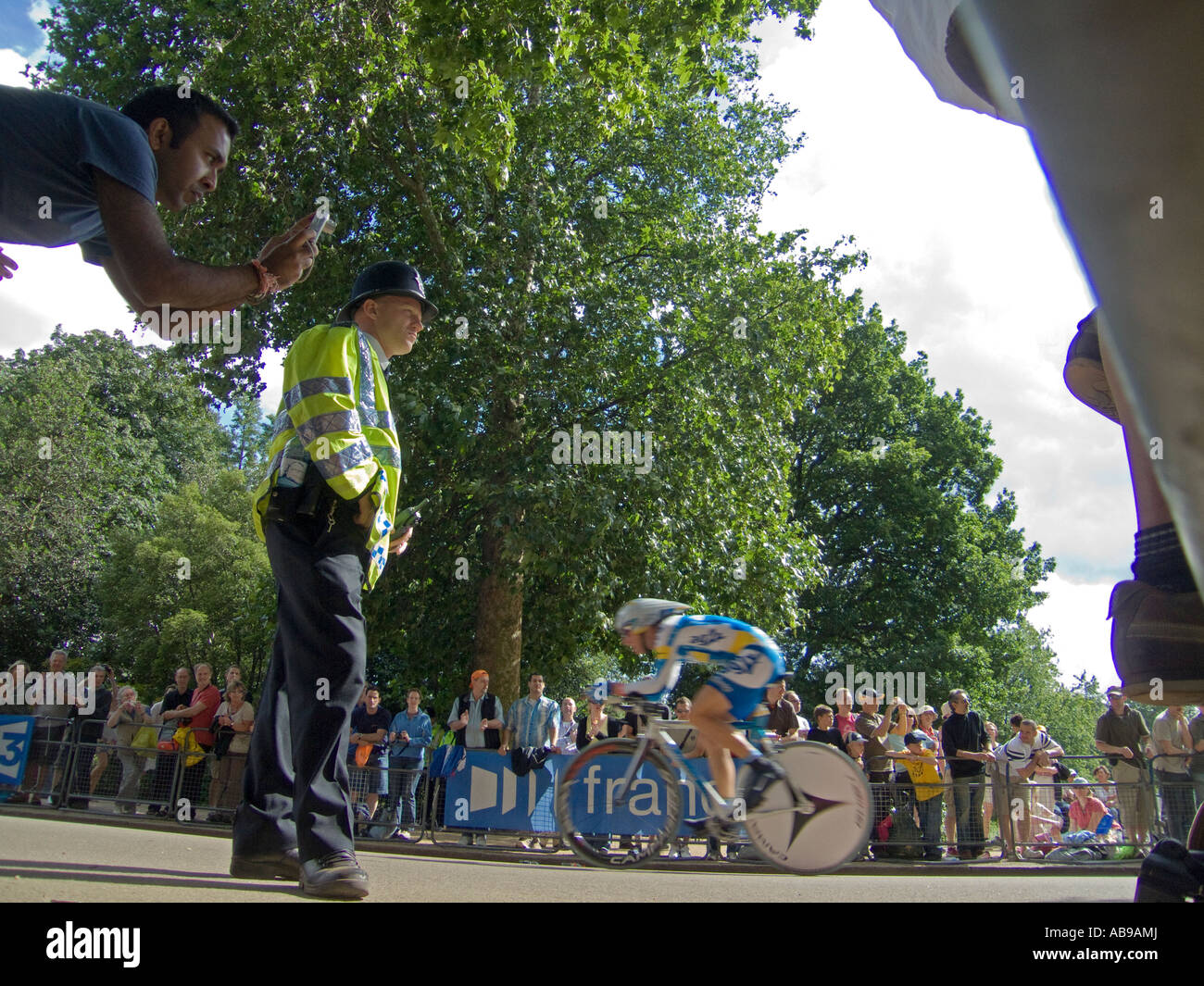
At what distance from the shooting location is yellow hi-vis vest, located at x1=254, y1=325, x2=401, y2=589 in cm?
307

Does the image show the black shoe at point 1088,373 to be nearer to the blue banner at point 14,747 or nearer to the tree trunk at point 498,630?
the blue banner at point 14,747

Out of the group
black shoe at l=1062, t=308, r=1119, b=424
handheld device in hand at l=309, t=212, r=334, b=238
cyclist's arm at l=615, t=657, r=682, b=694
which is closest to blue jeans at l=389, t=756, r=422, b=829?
cyclist's arm at l=615, t=657, r=682, b=694

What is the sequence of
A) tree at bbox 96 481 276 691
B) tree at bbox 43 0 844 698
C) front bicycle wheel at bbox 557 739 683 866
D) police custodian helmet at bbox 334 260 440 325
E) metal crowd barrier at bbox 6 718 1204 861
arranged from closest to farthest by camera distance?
police custodian helmet at bbox 334 260 440 325, front bicycle wheel at bbox 557 739 683 866, metal crowd barrier at bbox 6 718 1204 861, tree at bbox 43 0 844 698, tree at bbox 96 481 276 691

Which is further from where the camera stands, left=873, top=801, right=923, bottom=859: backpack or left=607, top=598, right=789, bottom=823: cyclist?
left=873, top=801, right=923, bottom=859: backpack

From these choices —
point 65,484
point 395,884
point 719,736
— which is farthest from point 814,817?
point 65,484

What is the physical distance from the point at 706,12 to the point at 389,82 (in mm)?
9238

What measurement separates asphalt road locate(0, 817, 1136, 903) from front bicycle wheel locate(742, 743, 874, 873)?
185 mm

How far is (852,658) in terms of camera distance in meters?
32.9

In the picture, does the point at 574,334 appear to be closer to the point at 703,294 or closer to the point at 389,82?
the point at 703,294

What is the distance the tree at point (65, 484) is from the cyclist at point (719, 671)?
100ft

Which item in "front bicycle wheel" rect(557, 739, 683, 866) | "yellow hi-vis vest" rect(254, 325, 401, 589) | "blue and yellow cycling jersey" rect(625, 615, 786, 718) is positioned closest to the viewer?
"yellow hi-vis vest" rect(254, 325, 401, 589)

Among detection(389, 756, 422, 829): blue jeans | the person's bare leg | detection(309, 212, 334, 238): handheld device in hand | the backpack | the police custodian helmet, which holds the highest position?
the police custodian helmet

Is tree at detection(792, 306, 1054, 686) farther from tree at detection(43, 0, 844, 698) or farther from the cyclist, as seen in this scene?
the cyclist

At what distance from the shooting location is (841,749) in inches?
388
